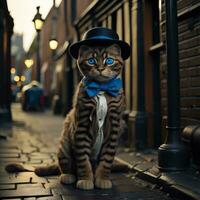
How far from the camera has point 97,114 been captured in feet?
13.9

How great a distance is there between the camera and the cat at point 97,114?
13.9 ft

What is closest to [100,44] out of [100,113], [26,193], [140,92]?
[100,113]

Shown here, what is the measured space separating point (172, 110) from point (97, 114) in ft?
3.41

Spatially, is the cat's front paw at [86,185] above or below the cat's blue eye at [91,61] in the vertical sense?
below

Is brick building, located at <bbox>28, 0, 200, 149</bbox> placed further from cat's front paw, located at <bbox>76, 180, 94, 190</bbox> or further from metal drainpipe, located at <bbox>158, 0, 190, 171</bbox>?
cat's front paw, located at <bbox>76, 180, 94, 190</bbox>

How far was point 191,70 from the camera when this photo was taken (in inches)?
215

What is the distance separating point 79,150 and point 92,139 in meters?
0.20

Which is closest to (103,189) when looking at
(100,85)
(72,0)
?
(100,85)

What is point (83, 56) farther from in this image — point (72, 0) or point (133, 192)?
point (72, 0)

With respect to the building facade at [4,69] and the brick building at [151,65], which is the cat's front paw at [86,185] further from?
the building facade at [4,69]

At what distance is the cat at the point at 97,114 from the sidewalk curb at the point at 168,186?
0.59 meters

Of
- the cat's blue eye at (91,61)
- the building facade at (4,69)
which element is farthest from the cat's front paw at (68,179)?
the building facade at (4,69)

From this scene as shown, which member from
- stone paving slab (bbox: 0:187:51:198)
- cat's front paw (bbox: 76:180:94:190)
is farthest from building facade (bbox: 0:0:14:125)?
cat's front paw (bbox: 76:180:94:190)

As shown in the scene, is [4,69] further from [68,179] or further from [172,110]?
[172,110]
